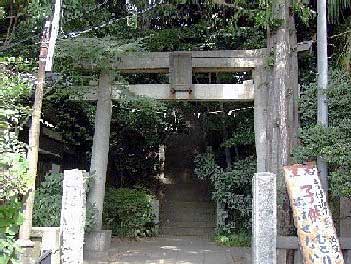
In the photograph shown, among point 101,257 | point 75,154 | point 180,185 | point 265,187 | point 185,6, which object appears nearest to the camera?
point 265,187

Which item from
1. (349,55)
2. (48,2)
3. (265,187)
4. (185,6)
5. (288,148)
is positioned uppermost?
(185,6)

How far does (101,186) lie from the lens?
1081cm

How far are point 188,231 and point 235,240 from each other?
3057mm

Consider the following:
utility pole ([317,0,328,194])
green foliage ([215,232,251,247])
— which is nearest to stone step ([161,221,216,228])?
green foliage ([215,232,251,247])

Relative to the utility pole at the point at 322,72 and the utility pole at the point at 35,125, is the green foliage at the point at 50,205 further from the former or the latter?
the utility pole at the point at 322,72

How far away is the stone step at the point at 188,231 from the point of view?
14.8m

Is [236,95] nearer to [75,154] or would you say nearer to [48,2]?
[48,2]

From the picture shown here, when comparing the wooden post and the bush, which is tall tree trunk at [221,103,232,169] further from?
the wooden post

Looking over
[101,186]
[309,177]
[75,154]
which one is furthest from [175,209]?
[309,177]

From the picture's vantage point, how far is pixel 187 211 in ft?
54.9

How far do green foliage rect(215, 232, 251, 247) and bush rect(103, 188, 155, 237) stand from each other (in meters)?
2.23

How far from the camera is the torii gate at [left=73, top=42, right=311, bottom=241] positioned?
10320mm

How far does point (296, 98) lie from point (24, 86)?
5.41 m

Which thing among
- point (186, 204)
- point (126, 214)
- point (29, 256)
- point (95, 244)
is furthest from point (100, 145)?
point (186, 204)
